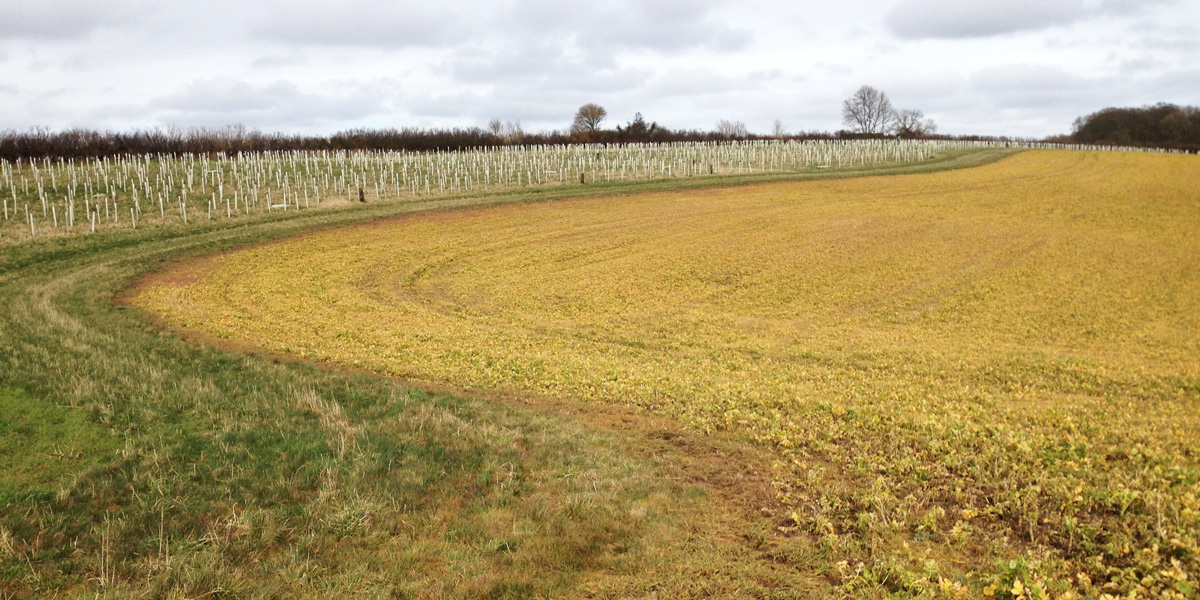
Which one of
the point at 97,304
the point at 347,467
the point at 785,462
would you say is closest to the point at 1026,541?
the point at 785,462

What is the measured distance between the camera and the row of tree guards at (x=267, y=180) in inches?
1326

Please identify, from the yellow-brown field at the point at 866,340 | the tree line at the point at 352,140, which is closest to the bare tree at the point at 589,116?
the tree line at the point at 352,140

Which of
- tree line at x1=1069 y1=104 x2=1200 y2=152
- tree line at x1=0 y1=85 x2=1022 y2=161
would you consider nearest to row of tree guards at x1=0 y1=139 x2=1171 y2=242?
tree line at x1=0 y1=85 x2=1022 y2=161

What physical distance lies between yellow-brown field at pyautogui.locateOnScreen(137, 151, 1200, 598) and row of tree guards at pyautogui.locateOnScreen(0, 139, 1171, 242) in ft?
35.6

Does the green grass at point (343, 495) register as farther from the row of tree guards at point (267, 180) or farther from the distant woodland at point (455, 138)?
the distant woodland at point (455, 138)

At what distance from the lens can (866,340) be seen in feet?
47.9

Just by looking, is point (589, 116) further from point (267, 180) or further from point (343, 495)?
point (343, 495)

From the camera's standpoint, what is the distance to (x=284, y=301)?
61.4 ft

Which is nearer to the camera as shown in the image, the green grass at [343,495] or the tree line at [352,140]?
the green grass at [343,495]

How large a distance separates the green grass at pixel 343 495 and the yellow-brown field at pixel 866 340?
1125 mm

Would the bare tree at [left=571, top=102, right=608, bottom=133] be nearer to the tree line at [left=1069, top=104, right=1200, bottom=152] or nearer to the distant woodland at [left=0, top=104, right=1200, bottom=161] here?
the distant woodland at [left=0, top=104, right=1200, bottom=161]

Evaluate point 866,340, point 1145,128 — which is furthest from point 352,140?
point 1145,128

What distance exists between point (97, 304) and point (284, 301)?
4.65 m

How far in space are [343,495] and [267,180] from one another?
43.3 metres
